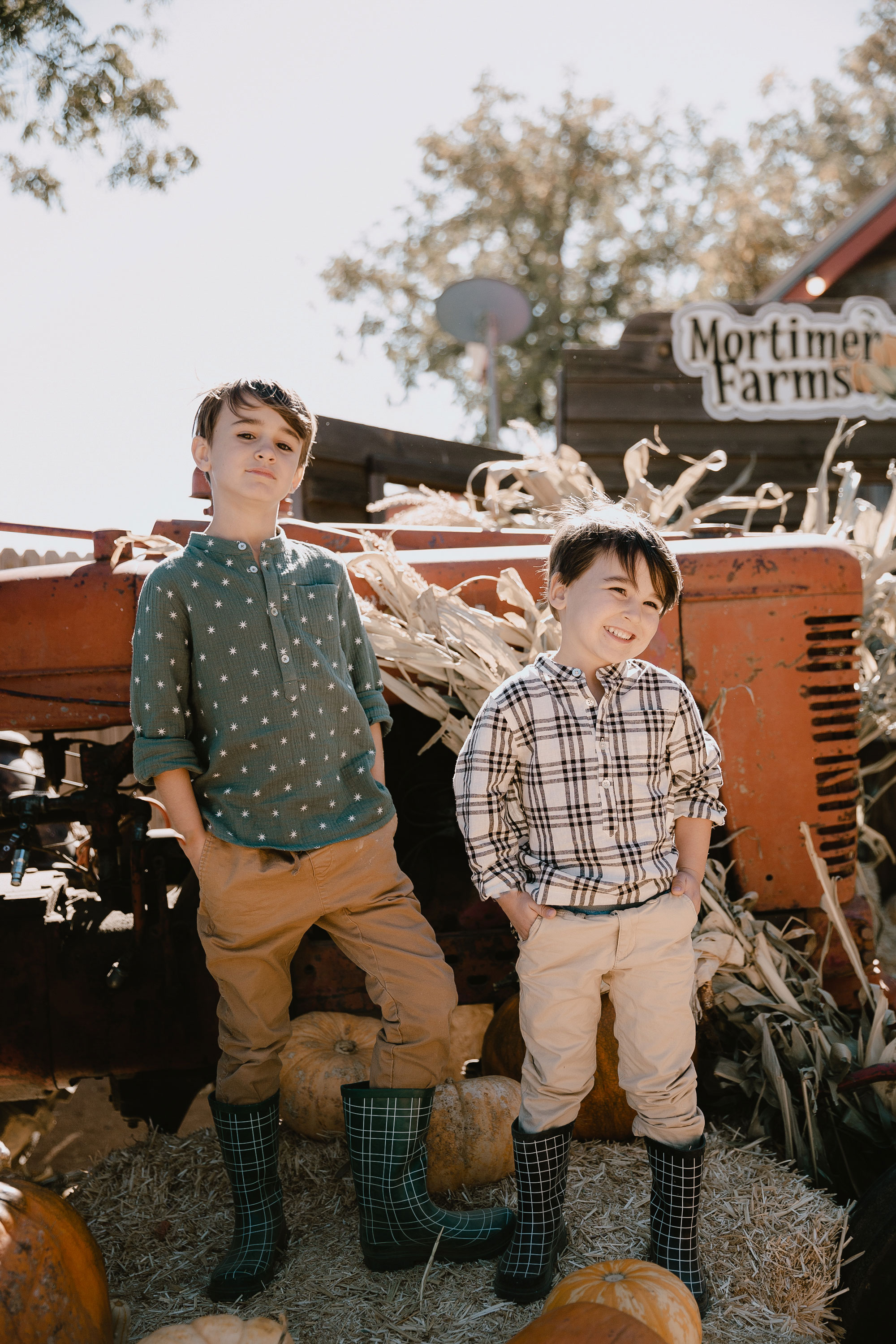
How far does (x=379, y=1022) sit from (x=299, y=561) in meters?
1.08

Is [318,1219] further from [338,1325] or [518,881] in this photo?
[518,881]

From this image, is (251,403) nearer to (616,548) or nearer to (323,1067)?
(616,548)

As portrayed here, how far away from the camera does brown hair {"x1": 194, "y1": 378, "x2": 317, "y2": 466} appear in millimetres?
1782

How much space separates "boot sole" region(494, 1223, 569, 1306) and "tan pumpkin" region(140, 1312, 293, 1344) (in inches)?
16.1

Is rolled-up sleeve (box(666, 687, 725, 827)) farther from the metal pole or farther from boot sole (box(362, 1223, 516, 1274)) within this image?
the metal pole

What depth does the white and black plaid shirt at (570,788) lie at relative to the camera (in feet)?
5.45

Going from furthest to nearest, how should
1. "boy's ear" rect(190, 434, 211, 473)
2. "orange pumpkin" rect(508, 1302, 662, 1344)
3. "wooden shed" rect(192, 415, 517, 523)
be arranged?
"wooden shed" rect(192, 415, 517, 523) < "boy's ear" rect(190, 434, 211, 473) < "orange pumpkin" rect(508, 1302, 662, 1344)

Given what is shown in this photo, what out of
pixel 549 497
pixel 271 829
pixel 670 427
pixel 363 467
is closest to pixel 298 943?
pixel 271 829

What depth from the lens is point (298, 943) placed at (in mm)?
1858

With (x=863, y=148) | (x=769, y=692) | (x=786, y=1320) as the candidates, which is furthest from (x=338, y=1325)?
(x=863, y=148)

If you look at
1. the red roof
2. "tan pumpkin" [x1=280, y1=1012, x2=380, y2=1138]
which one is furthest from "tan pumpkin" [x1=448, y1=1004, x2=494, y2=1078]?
the red roof

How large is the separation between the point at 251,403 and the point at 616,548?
68cm

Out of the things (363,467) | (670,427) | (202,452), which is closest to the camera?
(202,452)

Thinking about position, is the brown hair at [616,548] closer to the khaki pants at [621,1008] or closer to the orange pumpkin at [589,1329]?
the khaki pants at [621,1008]
